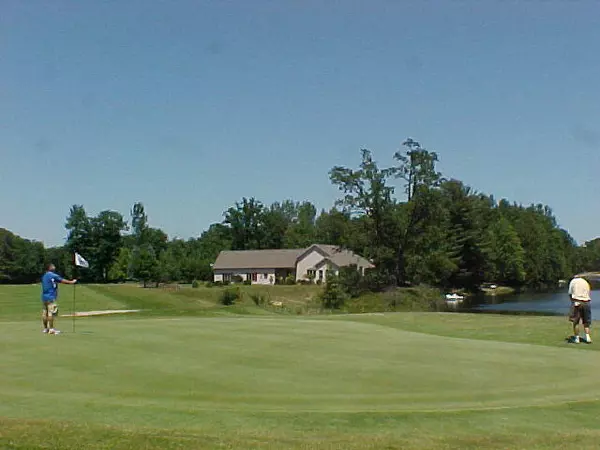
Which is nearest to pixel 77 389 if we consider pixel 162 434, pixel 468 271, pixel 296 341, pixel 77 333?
pixel 162 434

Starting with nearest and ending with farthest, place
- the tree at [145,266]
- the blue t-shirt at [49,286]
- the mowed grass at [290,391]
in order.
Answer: the mowed grass at [290,391] → the blue t-shirt at [49,286] → the tree at [145,266]

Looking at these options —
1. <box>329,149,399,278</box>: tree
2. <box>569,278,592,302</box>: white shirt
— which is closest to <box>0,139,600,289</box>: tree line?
<box>329,149,399,278</box>: tree

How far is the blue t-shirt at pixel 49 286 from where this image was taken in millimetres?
21331

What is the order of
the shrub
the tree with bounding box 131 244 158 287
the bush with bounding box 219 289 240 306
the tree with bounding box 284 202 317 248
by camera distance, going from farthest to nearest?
the tree with bounding box 284 202 317 248
the tree with bounding box 131 244 158 287
the shrub
the bush with bounding box 219 289 240 306

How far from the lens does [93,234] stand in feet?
428

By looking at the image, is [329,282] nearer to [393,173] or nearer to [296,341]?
[393,173]

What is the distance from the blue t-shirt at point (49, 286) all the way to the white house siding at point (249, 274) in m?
98.3

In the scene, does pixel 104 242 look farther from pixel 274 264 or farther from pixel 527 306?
pixel 527 306

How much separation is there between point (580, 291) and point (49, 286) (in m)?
15.8

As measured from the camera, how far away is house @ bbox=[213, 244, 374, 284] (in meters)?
115

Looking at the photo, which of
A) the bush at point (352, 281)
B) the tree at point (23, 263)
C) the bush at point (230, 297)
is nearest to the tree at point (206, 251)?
the tree at point (23, 263)

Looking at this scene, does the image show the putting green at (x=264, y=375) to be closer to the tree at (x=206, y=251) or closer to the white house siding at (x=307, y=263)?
the white house siding at (x=307, y=263)

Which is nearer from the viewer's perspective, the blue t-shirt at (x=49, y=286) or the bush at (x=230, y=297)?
the blue t-shirt at (x=49, y=286)

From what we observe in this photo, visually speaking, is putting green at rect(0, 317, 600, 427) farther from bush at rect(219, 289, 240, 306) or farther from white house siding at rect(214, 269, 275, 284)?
white house siding at rect(214, 269, 275, 284)
